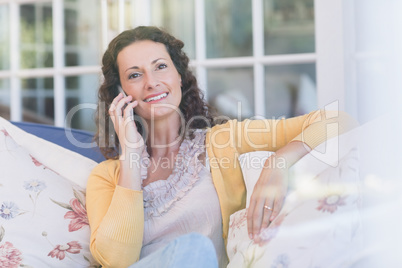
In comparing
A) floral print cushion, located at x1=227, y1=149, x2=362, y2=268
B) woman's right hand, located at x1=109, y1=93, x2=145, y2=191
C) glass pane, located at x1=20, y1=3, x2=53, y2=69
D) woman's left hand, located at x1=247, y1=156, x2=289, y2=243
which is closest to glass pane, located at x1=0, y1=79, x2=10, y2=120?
glass pane, located at x1=20, y1=3, x2=53, y2=69

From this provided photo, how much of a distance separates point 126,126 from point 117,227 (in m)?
0.33

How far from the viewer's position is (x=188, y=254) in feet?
3.49

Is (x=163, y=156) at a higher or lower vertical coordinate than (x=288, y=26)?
lower

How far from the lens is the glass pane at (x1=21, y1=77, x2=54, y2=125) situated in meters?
3.51

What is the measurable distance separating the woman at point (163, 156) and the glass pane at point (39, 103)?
1.82 metres

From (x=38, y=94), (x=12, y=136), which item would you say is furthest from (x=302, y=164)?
(x=38, y=94)

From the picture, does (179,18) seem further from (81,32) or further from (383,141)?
(383,141)

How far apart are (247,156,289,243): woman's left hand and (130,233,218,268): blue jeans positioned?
0.16 m

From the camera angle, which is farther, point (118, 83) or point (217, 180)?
point (118, 83)

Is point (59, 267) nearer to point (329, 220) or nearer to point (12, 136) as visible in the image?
point (12, 136)

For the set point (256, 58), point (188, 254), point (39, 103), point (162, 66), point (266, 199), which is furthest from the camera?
point (39, 103)

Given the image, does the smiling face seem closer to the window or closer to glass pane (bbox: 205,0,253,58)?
the window

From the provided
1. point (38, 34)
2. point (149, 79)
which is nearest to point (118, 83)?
point (149, 79)

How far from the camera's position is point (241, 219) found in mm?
1374
